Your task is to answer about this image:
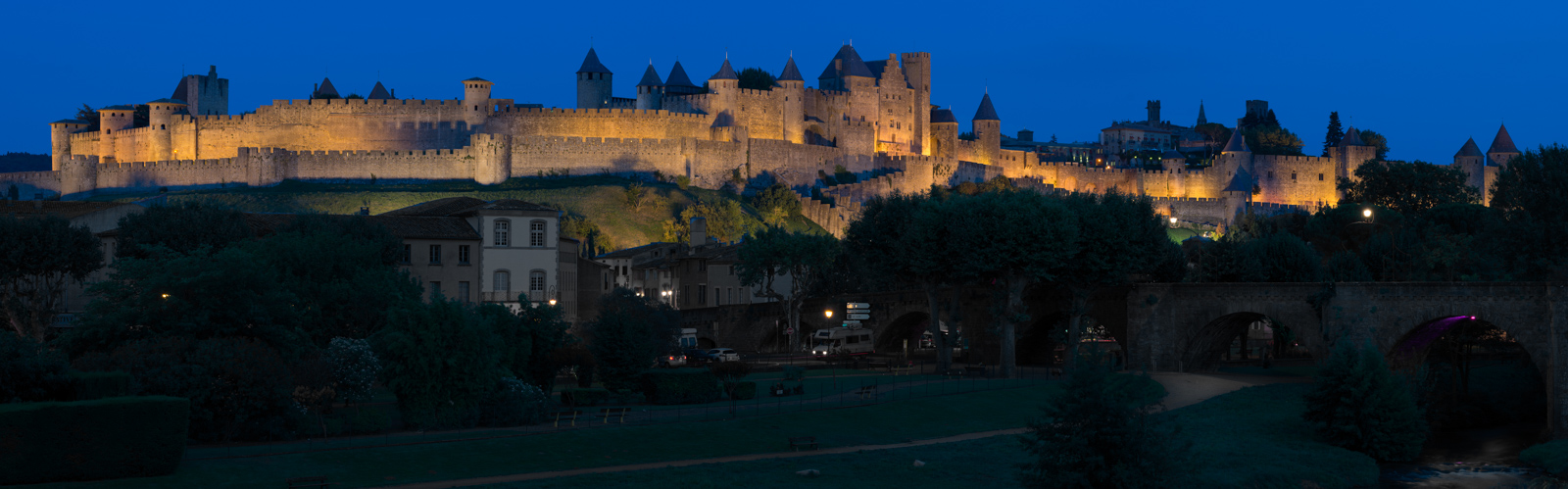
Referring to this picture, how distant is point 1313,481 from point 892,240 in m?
20.7

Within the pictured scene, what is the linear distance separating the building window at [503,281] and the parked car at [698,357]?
22.5 feet

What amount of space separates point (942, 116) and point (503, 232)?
7798cm

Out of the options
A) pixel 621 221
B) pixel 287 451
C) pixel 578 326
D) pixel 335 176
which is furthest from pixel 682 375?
pixel 335 176

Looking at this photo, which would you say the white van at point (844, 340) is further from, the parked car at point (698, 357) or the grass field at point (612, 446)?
the grass field at point (612, 446)

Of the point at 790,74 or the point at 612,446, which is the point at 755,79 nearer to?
the point at 790,74

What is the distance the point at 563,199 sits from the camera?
3708 inches

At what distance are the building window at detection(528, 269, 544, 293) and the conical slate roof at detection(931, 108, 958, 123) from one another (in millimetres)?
75301

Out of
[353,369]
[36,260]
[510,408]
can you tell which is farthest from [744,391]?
[36,260]

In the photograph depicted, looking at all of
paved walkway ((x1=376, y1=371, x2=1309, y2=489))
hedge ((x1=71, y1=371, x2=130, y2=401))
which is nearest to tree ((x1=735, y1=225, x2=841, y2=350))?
paved walkway ((x1=376, y1=371, x2=1309, y2=489))

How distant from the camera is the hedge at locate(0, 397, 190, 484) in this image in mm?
22641

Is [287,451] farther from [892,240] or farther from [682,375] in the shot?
[892,240]

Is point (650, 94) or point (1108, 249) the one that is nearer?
point (1108, 249)

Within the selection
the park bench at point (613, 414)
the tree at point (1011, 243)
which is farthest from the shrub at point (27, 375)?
the tree at point (1011, 243)

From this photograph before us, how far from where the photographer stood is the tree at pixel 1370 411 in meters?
34.8
